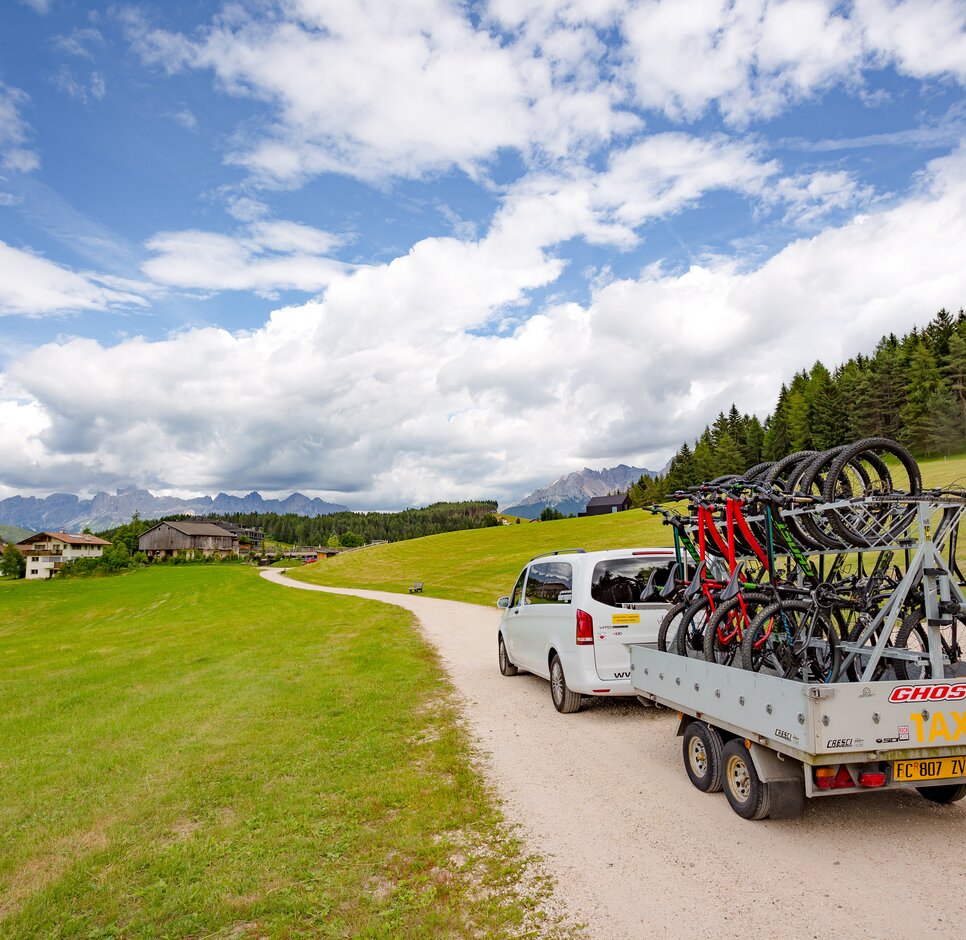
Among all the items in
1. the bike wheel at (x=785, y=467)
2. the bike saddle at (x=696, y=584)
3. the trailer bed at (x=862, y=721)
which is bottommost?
the trailer bed at (x=862, y=721)

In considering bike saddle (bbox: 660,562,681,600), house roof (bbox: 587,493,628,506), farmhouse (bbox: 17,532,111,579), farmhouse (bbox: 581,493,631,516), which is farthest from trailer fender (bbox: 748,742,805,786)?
farmhouse (bbox: 17,532,111,579)

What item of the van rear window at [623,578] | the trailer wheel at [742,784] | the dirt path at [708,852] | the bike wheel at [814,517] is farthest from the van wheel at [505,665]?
the bike wheel at [814,517]

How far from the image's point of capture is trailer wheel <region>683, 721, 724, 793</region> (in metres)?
6.07

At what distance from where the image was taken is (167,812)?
605 cm

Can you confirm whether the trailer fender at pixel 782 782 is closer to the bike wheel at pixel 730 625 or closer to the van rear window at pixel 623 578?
the bike wheel at pixel 730 625

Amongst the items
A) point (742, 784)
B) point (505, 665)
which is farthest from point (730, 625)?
point (505, 665)

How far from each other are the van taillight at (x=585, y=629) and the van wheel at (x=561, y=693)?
0.80 meters

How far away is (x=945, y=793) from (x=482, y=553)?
58227 millimetres

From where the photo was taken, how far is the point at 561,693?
959 cm

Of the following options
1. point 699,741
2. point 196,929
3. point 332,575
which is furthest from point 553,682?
point 332,575

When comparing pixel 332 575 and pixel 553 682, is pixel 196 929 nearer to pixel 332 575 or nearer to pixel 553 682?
pixel 553 682

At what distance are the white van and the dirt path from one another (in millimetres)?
1107

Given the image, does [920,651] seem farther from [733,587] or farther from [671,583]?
[671,583]

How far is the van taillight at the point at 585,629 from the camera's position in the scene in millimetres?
8938
